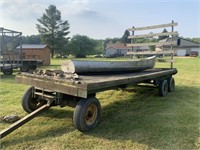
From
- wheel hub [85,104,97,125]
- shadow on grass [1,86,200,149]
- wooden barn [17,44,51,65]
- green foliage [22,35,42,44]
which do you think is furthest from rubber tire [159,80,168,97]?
green foliage [22,35,42,44]

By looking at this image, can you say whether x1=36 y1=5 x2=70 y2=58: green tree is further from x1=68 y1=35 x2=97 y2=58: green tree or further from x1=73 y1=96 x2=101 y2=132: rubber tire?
x1=73 y1=96 x2=101 y2=132: rubber tire

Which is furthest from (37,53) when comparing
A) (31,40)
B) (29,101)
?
(31,40)

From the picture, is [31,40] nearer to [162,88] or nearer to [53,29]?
[53,29]

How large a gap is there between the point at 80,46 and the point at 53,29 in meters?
7.79

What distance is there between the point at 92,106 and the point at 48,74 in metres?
1.04

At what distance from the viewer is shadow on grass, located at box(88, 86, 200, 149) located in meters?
3.46

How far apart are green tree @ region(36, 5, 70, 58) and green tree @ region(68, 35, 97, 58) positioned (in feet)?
12.8

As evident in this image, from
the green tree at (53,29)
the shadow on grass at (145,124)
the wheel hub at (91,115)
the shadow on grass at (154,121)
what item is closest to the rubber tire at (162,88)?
the shadow on grass at (154,121)

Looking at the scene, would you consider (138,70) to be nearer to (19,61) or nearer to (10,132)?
(10,132)

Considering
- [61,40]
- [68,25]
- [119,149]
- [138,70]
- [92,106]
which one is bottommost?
[119,149]

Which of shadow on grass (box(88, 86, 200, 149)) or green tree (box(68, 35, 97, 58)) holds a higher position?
green tree (box(68, 35, 97, 58))

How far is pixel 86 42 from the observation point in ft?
164

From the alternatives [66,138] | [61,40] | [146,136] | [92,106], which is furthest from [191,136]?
[61,40]

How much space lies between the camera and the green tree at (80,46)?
47.7 meters
